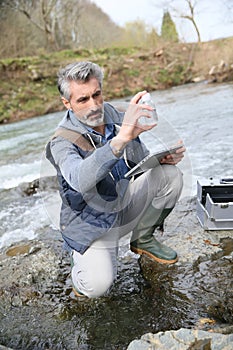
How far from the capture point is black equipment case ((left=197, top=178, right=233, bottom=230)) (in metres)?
2.35

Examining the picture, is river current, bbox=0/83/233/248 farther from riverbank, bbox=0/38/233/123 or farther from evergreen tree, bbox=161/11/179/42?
evergreen tree, bbox=161/11/179/42

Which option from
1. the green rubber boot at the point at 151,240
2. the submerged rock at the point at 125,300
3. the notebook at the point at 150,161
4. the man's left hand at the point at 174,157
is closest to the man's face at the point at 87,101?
the notebook at the point at 150,161

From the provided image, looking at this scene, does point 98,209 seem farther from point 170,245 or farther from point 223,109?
point 223,109

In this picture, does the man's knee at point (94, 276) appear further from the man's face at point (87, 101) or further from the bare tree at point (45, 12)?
the bare tree at point (45, 12)

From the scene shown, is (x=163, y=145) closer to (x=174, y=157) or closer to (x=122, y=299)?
(x=174, y=157)

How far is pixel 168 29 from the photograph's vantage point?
2167 centimetres

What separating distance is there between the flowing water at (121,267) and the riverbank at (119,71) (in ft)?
21.9

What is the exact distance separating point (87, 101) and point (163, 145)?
68 centimetres

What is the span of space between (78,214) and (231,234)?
115 centimetres

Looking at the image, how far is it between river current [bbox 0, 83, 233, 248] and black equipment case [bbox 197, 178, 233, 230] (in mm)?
141

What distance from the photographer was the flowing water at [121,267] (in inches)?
66.0

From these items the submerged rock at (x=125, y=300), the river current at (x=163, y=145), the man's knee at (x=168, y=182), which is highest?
the man's knee at (x=168, y=182)

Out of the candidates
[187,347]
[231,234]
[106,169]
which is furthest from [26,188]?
[187,347]

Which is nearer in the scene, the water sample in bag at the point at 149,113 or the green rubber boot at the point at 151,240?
the water sample in bag at the point at 149,113
